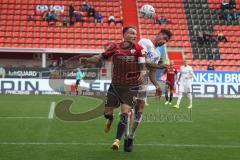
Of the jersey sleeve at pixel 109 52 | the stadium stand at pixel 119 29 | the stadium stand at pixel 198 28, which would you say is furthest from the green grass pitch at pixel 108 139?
the stadium stand at pixel 198 28

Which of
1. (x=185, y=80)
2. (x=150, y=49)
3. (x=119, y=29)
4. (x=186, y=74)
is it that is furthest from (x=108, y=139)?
(x=119, y=29)

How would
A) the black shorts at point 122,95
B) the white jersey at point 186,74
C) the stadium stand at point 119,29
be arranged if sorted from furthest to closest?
the stadium stand at point 119,29 < the white jersey at point 186,74 < the black shorts at point 122,95

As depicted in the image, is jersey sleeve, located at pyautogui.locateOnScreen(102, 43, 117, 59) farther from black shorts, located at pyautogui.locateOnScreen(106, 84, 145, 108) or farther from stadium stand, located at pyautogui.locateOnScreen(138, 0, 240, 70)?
stadium stand, located at pyautogui.locateOnScreen(138, 0, 240, 70)

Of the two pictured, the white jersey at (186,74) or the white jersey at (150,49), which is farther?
the white jersey at (186,74)

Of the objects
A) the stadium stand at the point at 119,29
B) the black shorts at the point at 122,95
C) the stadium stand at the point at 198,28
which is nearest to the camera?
the black shorts at the point at 122,95

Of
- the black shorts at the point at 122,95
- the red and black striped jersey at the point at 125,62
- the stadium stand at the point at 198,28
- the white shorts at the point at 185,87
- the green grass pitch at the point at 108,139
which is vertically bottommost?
the green grass pitch at the point at 108,139

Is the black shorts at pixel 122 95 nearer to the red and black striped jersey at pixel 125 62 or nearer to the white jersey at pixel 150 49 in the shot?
the red and black striped jersey at pixel 125 62

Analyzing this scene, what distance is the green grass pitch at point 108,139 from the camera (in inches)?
364

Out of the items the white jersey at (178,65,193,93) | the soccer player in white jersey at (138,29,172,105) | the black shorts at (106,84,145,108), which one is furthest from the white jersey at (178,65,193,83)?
the black shorts at (106,84,145,108)

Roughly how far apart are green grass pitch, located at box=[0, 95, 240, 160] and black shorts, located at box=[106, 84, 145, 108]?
2.99 feet

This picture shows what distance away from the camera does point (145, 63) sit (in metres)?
9.58

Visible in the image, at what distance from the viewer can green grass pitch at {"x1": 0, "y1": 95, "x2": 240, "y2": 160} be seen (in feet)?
30.3

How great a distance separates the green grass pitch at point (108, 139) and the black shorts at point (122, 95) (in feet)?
2.99

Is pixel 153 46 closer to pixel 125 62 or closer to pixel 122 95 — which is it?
pixel 125 62
